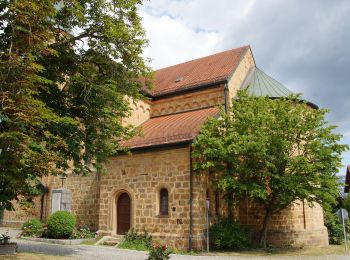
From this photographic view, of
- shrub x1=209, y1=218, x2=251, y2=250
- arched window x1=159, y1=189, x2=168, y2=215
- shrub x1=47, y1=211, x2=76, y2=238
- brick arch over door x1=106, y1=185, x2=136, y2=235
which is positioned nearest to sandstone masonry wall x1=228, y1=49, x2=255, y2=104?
arched window x1=159, y1=189, x2=168, y2=215

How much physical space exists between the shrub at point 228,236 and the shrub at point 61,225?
7.20 meters

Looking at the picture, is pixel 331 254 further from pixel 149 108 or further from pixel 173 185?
pixel 149 108

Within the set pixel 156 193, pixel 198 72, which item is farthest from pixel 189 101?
pixel 156 193

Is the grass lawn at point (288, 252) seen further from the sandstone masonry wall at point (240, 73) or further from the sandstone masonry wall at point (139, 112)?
the sandstone masonry wall at point (139, 112)

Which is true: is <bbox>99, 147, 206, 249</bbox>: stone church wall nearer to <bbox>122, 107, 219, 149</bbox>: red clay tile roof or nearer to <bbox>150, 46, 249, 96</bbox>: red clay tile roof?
<bbox>122, 107, 219, 149</bbox>: red clay tile roof

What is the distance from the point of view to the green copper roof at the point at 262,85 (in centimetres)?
2152

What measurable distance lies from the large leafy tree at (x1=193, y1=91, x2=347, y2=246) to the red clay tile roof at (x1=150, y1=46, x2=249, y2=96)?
5475mm

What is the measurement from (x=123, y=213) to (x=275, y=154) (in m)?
8.17

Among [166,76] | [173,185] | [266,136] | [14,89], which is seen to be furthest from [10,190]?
[166,76]

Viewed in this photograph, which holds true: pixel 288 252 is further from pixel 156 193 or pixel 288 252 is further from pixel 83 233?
pixel 83 233

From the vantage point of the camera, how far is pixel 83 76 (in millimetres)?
13336

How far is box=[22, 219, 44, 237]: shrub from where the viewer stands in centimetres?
2027

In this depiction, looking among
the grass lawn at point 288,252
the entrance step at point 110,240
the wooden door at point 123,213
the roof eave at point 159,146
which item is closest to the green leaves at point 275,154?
the roof eave at point 159,146

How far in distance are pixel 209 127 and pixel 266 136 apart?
8.58 ft
